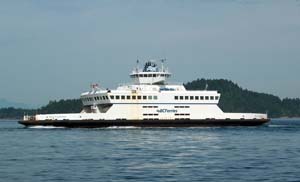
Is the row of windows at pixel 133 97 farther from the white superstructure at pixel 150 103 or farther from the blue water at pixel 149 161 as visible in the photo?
the blue water at pixel 149 161

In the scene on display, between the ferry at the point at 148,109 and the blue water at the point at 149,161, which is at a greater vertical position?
the ferry at the point at 148,109

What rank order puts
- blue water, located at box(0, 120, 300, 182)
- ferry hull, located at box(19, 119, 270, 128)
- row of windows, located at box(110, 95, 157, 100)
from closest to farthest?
blue water, located at box(0, 120, 300, 182) < ferry hull, located at box(19, 119, 270, 128) < row of windows, located at box(110, 95, 157, 100)

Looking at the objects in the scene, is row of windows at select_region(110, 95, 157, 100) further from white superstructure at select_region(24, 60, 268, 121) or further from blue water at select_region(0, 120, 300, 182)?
blue water at select_region(0, 120, 300, 182)

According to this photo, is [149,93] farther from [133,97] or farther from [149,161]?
[149,161]

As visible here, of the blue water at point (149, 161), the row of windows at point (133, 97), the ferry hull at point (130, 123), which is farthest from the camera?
the row of windows at point (133, 97)

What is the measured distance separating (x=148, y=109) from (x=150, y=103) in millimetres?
705

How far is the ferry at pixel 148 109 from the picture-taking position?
67.8 meters

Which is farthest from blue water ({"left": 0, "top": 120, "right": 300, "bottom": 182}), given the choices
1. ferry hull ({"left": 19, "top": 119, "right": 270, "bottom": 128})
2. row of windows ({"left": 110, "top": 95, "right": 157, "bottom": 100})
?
row of windows ({"left": 110, "top": 95, "right": 157, "bottom": 100})

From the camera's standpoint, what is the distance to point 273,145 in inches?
1741

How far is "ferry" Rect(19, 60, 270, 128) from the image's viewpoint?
222 ft

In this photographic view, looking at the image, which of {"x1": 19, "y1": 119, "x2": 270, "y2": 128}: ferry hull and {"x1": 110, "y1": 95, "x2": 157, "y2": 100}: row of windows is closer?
{"x1": 19, "y1": 119, "x2": 270, "y2": 128}: ferry hull

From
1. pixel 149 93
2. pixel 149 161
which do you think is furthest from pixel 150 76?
pixel 149 161

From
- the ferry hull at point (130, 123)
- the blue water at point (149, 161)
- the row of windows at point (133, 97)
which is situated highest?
the row of windows at point (133, 97)

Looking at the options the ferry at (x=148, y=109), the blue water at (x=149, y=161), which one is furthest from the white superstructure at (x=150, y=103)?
the blue water at (x=149, y=161)
